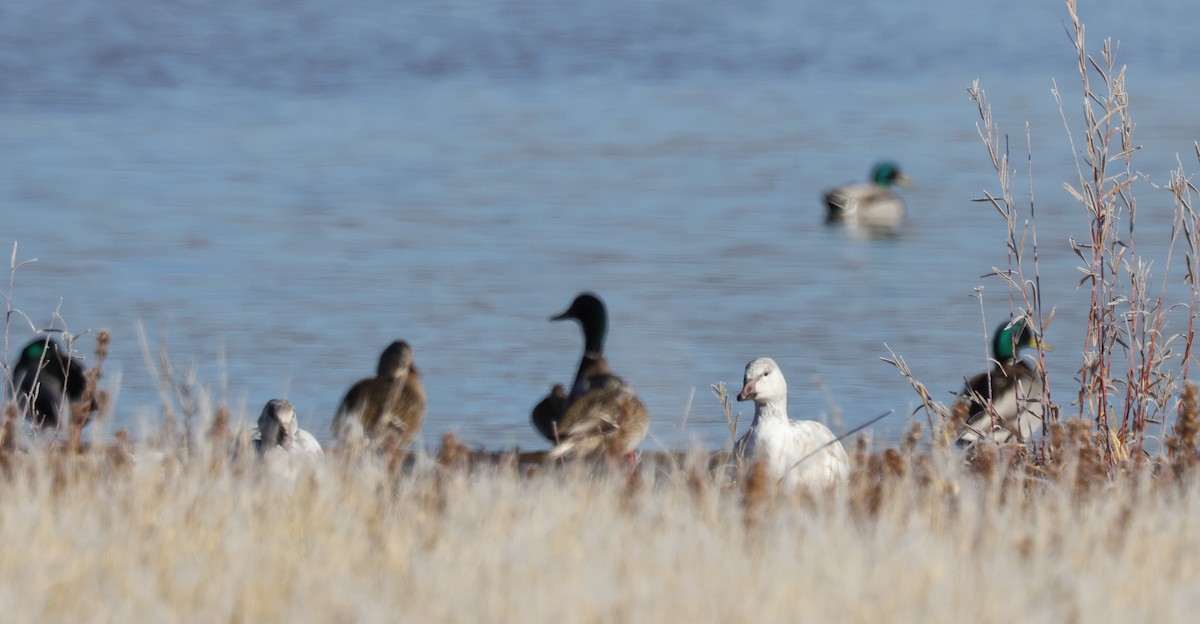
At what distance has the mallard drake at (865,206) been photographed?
18672 mm

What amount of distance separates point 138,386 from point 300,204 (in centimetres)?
814

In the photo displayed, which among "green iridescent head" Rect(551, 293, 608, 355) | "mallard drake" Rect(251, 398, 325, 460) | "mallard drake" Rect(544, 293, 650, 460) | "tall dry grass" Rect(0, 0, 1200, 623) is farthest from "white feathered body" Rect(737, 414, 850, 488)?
"green iridescent head" Rect(551, 293, 608, 355)

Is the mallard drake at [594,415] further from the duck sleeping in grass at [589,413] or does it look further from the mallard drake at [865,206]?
the mallard drake at [865,206]

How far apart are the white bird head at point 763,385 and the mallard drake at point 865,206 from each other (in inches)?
467

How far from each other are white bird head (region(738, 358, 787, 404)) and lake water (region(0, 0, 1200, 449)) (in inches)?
24.8

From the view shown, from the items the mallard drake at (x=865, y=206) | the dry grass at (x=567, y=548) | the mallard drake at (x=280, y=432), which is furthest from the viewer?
the mallard drake at (x=865, y=206)

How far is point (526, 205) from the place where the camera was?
18.6 meters

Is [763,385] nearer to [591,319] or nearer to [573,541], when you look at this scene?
[573,541]

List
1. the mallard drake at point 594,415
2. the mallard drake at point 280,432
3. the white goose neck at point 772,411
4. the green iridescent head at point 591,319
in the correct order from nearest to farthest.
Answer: the mallard drake at point 280,432, the white goose neck at point 772,411, the mallard drake at point 594,415, the green iridescent head at point 591,319

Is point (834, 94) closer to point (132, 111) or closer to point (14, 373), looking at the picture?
point (132, 111)

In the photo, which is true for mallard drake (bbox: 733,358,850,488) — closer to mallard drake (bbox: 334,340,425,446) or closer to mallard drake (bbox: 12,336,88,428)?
mallard drake (bbox: 334,340,425,446)

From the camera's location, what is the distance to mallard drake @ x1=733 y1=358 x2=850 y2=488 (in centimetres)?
602

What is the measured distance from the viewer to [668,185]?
20.3 meters

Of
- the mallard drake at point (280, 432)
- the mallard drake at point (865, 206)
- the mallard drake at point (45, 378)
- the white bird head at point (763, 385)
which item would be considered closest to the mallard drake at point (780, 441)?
the white bird head at point (763, 385)
